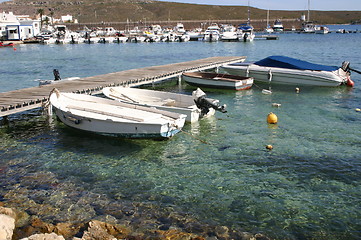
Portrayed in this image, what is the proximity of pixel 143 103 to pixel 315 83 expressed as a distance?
1361cm

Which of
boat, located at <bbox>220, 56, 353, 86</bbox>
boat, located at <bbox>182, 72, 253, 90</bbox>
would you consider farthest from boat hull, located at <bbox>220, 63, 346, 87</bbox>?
boat, located at <bbox>182, 72, 253, 90</bbox>

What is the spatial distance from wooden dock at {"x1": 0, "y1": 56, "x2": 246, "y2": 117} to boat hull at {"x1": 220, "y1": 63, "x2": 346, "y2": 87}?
3.95 metres

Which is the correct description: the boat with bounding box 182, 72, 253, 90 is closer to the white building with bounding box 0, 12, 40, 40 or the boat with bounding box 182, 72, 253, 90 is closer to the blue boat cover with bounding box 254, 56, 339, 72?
the blue boat cover with bounding box 254, 56, 339, 72

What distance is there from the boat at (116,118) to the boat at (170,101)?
5.43 feet

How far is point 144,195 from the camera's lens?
9.76 m

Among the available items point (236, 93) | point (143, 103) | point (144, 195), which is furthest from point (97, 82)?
point (144, 195)

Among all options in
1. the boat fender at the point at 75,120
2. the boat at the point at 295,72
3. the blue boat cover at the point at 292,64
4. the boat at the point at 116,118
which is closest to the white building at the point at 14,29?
the boat at the point at 295,72

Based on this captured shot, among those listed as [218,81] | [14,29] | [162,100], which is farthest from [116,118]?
[14,29]

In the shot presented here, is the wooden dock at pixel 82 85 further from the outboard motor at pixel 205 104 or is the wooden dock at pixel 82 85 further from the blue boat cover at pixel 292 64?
the outboard motor at pixel 205 104

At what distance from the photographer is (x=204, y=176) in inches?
429

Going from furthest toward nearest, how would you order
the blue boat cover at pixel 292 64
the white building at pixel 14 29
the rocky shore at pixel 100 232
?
1. the white building at pixel 14 29
2. the blue boat cover at pixel 292 64
3. the rocky shore at pixel 100 232

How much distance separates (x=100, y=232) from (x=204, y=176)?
4051mm

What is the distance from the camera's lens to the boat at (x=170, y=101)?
16.2 meters

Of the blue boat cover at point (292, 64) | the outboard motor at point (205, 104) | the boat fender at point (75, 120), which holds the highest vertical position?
the blue boat cover at point (292, 64)
